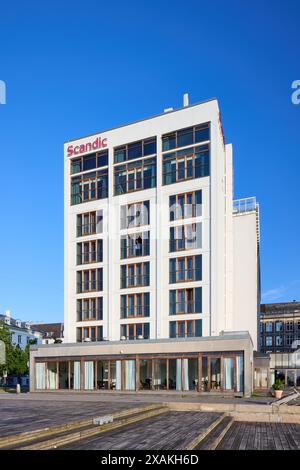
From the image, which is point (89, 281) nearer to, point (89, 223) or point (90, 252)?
point (90, 252)

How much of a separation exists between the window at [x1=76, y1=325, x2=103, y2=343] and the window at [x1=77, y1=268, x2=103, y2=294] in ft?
12.3

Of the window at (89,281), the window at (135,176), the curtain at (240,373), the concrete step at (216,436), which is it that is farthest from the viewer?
the window at (89,281)

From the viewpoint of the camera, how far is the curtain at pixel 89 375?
43.0 metres

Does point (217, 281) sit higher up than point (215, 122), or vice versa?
point (215, 122)

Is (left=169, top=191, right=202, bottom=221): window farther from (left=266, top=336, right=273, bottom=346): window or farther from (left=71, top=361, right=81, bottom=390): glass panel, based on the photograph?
(left=266, top=336, right=273, bottom=346): window

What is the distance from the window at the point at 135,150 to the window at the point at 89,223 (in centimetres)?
593

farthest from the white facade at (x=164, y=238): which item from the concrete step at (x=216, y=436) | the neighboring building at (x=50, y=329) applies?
the neighboring building at (x=50, y=329)

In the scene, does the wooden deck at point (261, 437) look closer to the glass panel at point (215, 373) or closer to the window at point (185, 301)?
the glass panel at point (215, 373)

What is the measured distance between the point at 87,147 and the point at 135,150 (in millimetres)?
5953

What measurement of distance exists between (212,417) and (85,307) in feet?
94.3

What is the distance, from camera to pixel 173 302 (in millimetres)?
44750

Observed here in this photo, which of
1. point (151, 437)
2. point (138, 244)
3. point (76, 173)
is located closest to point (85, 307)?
point (138, 244)

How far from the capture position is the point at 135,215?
47.8 metres
